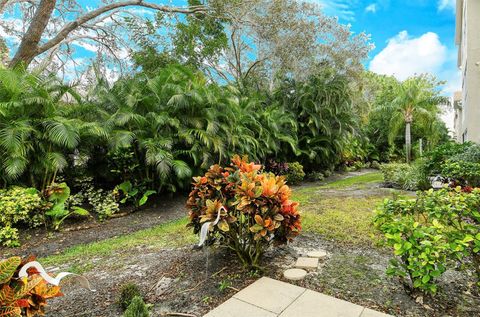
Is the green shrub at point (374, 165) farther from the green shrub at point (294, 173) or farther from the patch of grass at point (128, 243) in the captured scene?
the patch of grass at point (128, 243)

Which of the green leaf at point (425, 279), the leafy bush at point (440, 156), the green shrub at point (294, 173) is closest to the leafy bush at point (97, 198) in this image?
the green leaf at point (425, 279)

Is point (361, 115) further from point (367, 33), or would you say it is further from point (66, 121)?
point (66, 121)

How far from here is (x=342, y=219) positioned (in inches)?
191

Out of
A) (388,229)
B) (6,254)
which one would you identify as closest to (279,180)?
(388,229)

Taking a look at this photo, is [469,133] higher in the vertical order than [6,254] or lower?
higher

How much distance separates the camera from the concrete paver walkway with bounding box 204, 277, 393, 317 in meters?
2.15

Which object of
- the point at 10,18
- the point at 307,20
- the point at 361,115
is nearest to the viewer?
the point at 10,18

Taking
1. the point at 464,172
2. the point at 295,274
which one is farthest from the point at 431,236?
the point at 464,172

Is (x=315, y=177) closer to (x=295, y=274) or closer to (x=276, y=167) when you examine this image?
(x=276, y=167)

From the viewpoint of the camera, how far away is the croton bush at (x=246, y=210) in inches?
106

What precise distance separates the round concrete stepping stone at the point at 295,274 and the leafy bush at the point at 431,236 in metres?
0.75

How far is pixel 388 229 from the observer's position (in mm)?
2305

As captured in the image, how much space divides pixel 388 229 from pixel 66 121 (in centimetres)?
514

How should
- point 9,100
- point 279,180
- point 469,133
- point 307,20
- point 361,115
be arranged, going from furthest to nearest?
point 361,115
point 307,20
point 469,133
point 9,100
point 279,180
